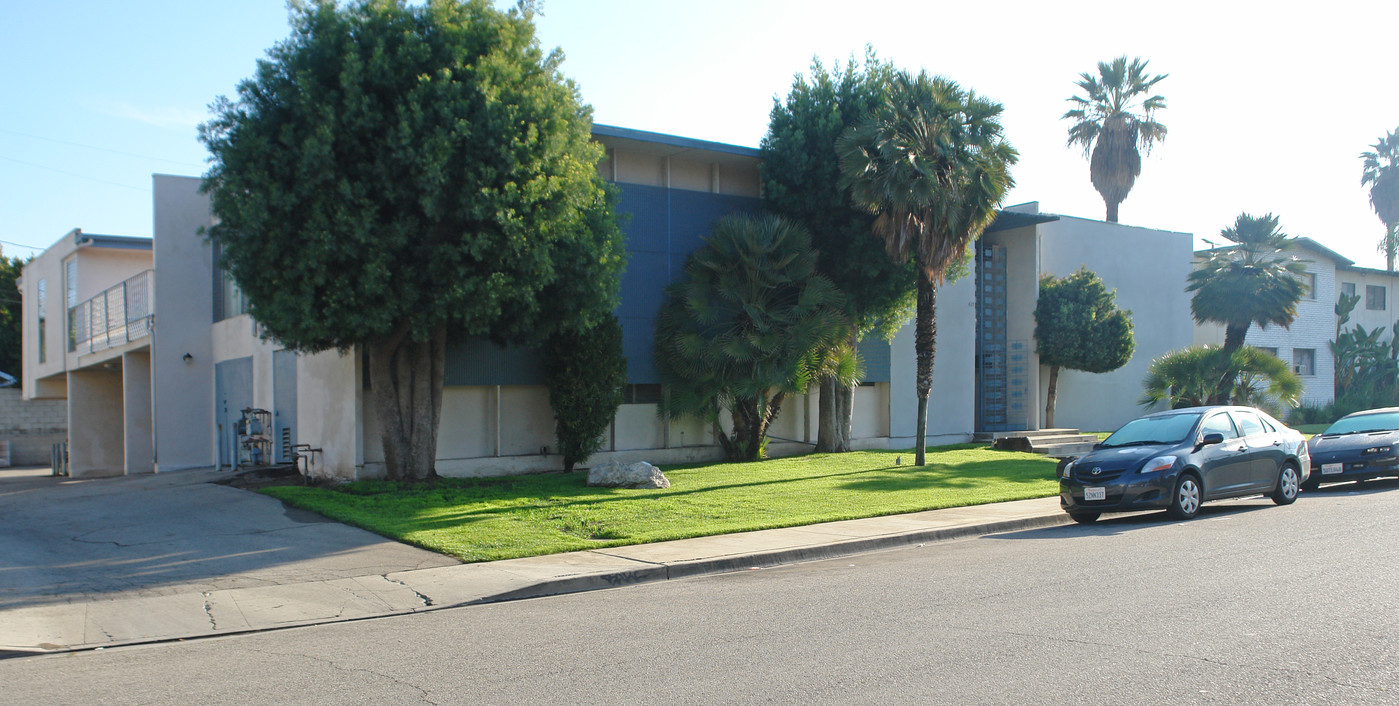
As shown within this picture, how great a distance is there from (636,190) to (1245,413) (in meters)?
12.2

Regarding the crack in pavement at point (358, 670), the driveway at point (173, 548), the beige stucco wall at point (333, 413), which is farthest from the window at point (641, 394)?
the crack in pavement at point (358, 670)

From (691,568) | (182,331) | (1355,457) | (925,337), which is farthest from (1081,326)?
(182,331)

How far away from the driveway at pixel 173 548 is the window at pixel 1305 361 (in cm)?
3796

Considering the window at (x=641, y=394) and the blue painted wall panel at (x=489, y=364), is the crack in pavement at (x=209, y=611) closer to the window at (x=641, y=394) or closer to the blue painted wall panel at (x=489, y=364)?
the blue painted wall panel at (x=489, y=364)

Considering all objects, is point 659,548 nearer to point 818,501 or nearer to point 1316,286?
point 818,501

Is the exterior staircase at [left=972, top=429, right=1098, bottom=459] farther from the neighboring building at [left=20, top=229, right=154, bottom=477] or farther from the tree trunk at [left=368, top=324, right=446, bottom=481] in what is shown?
the neighboring building at [left=20, top=229, right=154, bottom=477]

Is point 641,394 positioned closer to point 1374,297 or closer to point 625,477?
point 625,477

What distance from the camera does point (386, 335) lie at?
15.4 meters

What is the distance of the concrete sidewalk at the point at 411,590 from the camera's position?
25.5 ft

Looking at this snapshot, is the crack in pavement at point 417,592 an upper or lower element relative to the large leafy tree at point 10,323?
lower

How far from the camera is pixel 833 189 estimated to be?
2161 cm

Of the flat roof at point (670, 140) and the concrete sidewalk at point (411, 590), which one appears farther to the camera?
the flat roof at point (670, 140)

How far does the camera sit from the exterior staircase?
78.6 feet

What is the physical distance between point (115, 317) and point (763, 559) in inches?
882
